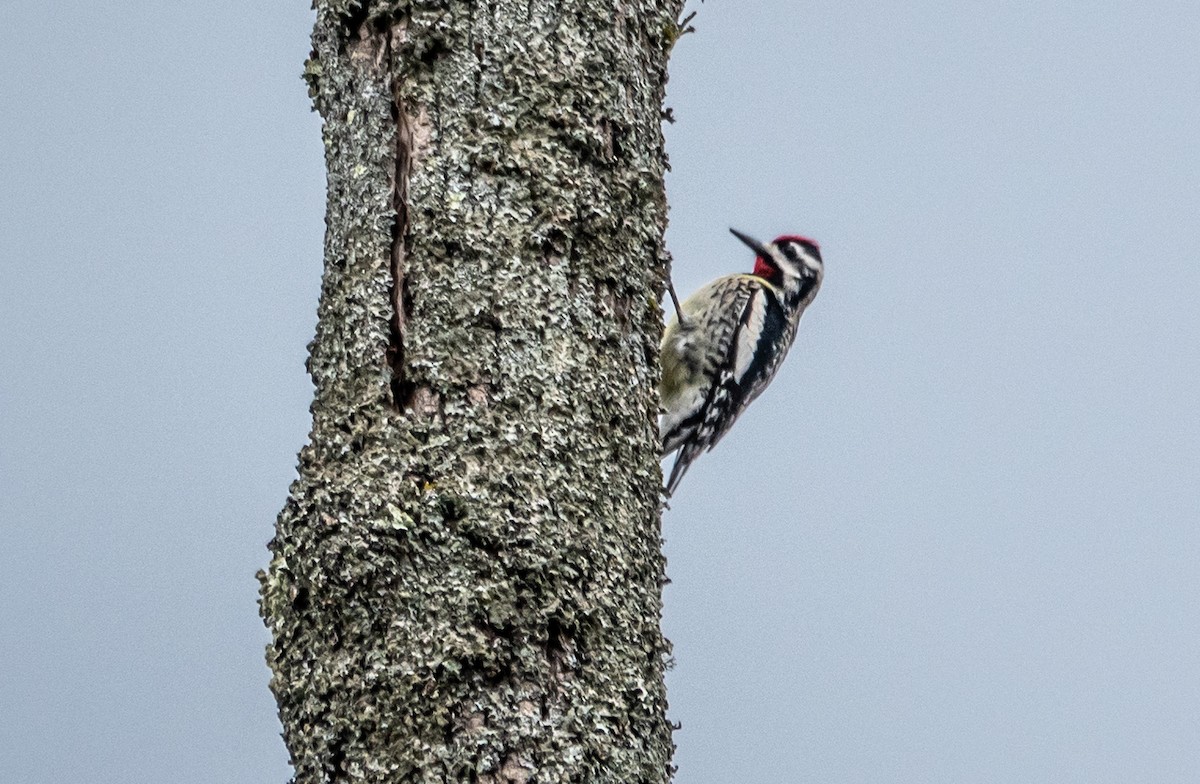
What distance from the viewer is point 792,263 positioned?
5672 mm

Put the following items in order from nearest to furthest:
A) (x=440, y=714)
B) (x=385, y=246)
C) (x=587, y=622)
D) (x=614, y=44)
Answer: (x=440, y=714)
(x=587, y=622)
(x=385, y=246)
(x=614, y=44)

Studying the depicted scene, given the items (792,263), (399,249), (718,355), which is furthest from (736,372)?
(399,249)

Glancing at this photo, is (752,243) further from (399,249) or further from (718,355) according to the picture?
(399,249)

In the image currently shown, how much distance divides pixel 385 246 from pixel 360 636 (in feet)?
2.00

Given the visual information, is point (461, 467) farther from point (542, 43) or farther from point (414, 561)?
point (542, 43)

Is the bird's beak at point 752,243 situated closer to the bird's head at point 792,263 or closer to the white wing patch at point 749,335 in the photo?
the bird's head at point 792,263

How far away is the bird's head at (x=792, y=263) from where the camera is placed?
5660 mm

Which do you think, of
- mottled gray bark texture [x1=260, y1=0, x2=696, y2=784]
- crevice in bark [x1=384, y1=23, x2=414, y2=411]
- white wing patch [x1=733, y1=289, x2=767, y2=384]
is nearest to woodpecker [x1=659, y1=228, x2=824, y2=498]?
white wing patch [x1=733, y1=289, x2=767, y2=384]

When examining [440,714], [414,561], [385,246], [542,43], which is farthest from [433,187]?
[440,714]

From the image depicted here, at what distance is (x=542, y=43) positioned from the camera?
2344mm


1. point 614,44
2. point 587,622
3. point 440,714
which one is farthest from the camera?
point 614,44

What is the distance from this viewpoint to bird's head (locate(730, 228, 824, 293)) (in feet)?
18.6

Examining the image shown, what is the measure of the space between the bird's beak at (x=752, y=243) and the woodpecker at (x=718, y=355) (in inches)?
5.1

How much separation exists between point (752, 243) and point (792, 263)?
21cm
